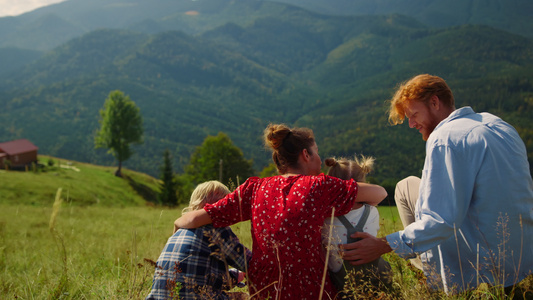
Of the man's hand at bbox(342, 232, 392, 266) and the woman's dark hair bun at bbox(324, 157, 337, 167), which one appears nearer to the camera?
the man's hand at bbox(342, 232, 392, 266)

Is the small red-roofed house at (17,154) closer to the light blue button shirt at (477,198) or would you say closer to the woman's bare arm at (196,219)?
the woman's bare arm at (196,219)

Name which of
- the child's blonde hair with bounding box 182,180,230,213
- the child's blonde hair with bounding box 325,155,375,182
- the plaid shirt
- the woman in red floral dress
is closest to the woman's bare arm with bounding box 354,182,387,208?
the woman in red floral dress

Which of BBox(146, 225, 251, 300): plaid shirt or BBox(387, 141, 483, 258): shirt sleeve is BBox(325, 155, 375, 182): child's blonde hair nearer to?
Answer: BBox(387, 141, 483, 258): shirt sleeve

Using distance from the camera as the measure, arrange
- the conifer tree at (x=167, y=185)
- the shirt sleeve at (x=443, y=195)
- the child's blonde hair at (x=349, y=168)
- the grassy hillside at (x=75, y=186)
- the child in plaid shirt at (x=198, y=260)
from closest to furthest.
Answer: the shirt sleeve at (x=443, y=195) < the child in plaid shirt at (x=198, y=260) < the child's blonde hair at (x=349, y=168) < the grassy hillside at (x=75, y=186) < the conifer tree at (x=167, y=185)

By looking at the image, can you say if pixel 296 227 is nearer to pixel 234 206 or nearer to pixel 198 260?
pixel 234 206

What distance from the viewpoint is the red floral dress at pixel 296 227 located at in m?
2.81

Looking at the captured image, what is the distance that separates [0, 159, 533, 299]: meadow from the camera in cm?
309

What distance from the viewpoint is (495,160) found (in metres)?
2.53

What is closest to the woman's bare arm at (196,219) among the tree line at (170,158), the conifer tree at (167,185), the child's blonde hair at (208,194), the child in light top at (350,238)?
the child's blonde hair at (208,194)

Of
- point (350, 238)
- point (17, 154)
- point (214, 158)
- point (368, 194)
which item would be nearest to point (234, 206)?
point (350, 238)

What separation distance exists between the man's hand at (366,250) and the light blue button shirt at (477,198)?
0.15 meters

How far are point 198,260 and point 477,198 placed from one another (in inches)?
82.7

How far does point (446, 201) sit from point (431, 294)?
2.08 feet

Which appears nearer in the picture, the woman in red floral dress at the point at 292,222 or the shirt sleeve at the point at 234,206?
the woman in red floral dress at the point at 292,222
